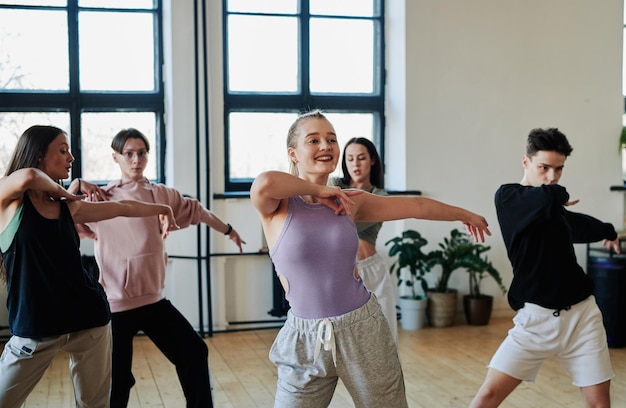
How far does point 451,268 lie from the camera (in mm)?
5785

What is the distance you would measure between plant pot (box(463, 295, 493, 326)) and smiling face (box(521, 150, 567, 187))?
122 inches

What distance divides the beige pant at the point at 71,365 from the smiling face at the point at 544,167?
1720 mm

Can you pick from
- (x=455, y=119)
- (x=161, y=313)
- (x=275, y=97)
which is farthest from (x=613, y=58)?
(x=161, y=313)

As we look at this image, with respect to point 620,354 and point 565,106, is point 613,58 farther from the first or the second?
point 620,354

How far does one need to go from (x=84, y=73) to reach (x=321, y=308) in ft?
14.0

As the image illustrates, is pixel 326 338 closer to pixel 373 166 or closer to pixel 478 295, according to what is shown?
pixel 373 166

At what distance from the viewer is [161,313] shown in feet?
10.5

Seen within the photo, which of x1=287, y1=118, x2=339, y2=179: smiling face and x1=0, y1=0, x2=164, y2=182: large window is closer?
x1=287, y1=118, x2=339, y2=179: smiling face

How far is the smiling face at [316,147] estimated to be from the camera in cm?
220

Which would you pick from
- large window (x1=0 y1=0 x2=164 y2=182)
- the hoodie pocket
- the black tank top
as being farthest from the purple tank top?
large window (x1=0 y1=0 x2=164 y2=182)

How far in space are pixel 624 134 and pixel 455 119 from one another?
1.49 metres

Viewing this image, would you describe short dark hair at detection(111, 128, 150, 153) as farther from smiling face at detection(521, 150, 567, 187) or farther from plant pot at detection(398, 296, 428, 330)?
plant pot at detection(398, 296, 428, 330)

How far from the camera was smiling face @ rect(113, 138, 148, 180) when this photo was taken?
10.9ft

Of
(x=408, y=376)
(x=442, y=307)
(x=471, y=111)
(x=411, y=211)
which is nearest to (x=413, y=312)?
(x=442, y=307)
